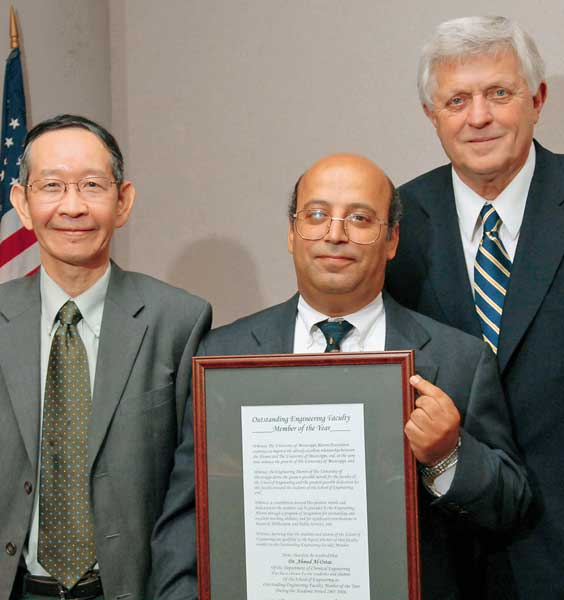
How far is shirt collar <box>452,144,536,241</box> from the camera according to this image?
7.88ft

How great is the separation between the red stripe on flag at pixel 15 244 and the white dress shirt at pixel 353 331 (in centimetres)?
153

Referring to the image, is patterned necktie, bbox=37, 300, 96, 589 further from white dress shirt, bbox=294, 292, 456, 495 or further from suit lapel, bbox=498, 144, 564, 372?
suit lapel, bbox=498, 144, 564, 372

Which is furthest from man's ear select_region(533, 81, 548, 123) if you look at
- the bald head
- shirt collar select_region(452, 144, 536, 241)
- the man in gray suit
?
the man in gray suit

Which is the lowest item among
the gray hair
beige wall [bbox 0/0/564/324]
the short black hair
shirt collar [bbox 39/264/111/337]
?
shirt collar [bbox 39/264/111/337]

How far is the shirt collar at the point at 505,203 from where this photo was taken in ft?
7.88

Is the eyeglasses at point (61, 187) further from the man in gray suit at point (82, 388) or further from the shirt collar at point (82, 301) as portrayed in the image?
the shirt collar at point (82, 301)

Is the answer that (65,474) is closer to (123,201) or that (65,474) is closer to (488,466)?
(123,201)

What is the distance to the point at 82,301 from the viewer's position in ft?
7.37

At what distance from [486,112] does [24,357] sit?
50.0 inches

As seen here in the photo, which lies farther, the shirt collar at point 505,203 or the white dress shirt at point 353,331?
the shirt collar at point 505,203

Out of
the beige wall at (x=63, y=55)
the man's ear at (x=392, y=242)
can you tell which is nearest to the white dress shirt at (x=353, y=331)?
the man's ear at (x=392, y=242)

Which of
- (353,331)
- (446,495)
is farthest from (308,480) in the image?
(353,331)

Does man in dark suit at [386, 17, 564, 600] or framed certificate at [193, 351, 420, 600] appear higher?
man in dark suit at [386, 17, 564, 600]

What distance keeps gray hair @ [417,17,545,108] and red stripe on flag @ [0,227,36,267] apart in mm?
1688
